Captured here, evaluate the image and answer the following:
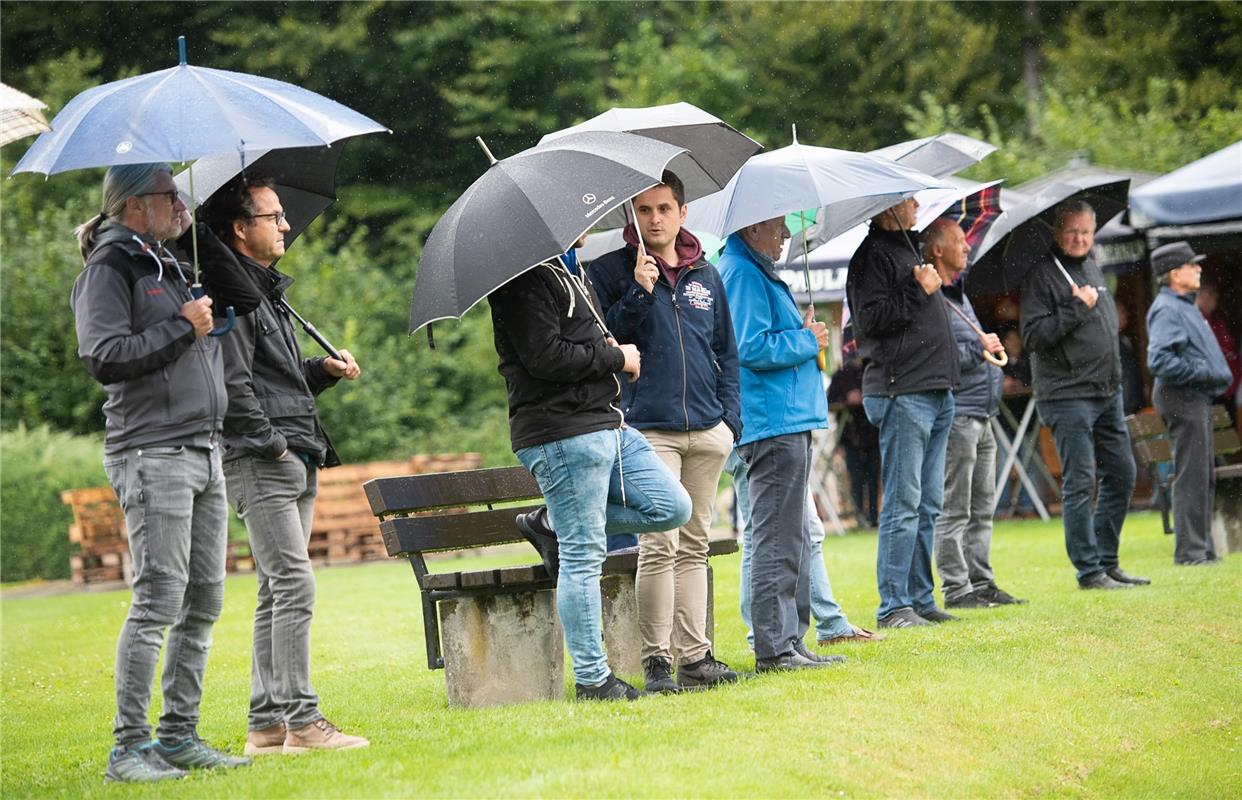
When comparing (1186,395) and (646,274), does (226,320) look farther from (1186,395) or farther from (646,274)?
(1186,395)

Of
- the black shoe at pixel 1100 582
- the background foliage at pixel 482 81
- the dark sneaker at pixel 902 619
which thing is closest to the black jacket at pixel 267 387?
the dark sneaker at pixel 902 619

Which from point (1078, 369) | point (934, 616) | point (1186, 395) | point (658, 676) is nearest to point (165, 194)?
point (658, 676)

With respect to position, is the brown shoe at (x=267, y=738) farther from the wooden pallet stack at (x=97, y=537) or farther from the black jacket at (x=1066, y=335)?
the wooden pallet stack at (x=97, y=537)

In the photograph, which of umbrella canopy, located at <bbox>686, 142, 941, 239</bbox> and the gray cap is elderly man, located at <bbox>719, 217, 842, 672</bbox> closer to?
umbrella canopy, located at <bbox>686, 142, 941, 239</bbox>

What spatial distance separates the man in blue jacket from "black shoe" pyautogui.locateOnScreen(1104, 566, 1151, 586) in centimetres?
436

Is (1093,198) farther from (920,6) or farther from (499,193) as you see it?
(920,6)

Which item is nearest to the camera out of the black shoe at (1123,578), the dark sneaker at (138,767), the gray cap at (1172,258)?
the dark sneaker at (138,767)

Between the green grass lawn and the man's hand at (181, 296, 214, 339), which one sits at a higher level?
the man's hand at (181, 296, 214, 339)

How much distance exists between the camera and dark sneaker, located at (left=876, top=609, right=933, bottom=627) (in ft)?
29.8

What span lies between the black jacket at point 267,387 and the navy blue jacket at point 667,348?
140 cm

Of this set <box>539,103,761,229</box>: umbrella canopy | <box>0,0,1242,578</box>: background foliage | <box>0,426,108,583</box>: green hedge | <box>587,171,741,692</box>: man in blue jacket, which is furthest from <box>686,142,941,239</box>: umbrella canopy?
<box>0,0,1242,578</box>: background foliage

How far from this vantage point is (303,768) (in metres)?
5.96

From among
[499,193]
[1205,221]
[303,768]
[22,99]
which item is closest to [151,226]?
[22,99]

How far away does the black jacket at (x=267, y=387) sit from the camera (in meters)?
6.23
